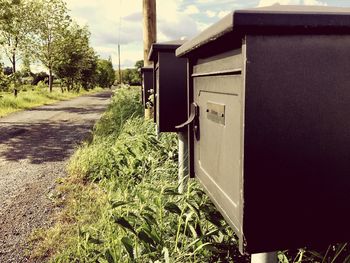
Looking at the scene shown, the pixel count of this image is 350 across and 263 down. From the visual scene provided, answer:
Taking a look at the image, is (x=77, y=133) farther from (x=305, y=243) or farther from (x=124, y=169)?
(x=305, y=243)

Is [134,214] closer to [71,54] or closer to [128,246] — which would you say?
[128,246]

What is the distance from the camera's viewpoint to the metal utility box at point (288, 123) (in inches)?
46.0

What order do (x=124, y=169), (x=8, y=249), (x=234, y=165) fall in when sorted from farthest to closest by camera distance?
(x=124, y=169) → (x=8, y=249) → (x=234, y=165)

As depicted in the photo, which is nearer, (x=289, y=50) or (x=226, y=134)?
(x=289, y=50)

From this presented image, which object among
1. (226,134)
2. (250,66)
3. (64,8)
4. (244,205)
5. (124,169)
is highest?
(64,8)

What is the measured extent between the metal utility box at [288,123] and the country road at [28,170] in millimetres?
2601

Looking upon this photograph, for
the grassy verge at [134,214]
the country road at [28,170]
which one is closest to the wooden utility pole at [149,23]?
the grassy verge at [134,214]

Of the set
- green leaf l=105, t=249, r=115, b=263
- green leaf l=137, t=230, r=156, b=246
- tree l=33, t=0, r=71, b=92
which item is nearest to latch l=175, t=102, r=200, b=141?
green leaf l=137, t=230, r=156, b=246

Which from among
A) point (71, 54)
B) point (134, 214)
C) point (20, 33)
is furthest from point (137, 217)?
point (71, 54)

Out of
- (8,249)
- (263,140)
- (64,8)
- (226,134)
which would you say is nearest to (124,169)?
(8,249)

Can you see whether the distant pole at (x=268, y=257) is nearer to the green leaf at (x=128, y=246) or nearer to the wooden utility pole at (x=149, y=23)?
the green leaf at (x=128, y=246)

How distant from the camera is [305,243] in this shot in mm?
1347

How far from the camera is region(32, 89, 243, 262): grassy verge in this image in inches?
91.8

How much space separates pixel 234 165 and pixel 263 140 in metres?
0.22
